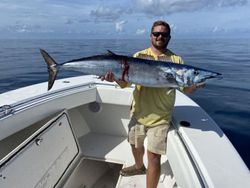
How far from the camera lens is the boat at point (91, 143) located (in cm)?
230

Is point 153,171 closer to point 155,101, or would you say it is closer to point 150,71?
point 155,101

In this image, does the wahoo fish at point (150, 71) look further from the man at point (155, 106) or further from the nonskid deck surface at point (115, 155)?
the nonskid deck surface at point (115, 155)

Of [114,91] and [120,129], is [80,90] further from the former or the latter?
[120,129]

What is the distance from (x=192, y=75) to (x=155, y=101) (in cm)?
46

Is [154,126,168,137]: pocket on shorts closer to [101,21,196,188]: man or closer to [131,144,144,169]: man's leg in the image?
[101,21,196,188]: man

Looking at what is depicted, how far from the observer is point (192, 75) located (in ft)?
8.61

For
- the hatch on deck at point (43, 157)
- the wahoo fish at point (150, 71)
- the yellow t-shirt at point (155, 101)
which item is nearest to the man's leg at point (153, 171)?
the yellow t-shirt at point (155, 101)

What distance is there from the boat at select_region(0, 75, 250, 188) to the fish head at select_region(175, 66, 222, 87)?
1.64 feet

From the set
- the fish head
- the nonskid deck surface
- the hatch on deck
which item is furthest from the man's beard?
the nonskid deck surface

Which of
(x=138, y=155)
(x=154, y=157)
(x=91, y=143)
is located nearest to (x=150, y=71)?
(x=154, y=157)

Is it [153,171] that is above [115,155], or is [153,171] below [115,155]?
above

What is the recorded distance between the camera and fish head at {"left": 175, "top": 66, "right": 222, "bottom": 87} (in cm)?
262

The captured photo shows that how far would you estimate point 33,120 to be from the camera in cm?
313

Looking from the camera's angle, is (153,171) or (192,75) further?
(153,171)
